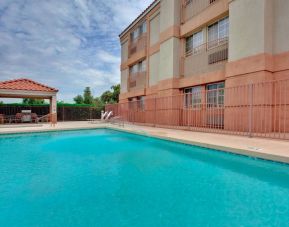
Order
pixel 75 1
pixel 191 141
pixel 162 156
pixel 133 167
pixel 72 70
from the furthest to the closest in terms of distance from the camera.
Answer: pixel 72 70 < pixel 75 1 < pixel 191 141 < pixel 162 156 < pixel 133 167

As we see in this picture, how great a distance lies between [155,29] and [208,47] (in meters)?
6.38

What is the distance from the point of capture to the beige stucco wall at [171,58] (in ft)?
45.4

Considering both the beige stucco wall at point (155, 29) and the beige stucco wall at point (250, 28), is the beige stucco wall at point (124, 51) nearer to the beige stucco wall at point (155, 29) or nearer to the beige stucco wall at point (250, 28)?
the beige stucco wall at point (155, 29)

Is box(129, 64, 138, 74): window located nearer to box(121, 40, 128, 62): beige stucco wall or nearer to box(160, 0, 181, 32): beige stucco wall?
box(121, 40, 128, 62): beige stucco wall

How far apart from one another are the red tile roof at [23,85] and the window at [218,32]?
13666 millimetres

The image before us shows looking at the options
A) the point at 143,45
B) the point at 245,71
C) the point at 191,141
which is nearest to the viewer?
the point at 191,141

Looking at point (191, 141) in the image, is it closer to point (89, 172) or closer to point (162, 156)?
point (162, 156)

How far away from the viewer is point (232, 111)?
948 cm

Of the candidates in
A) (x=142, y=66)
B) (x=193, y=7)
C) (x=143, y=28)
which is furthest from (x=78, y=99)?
(x=193, y=7)

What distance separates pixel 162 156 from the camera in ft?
21.7

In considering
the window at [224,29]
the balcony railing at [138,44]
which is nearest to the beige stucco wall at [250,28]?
the window at [224,29]

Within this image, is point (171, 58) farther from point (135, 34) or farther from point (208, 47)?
point (135, 34)

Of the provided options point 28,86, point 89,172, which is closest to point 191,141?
point 89,172

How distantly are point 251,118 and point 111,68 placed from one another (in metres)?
27.4
